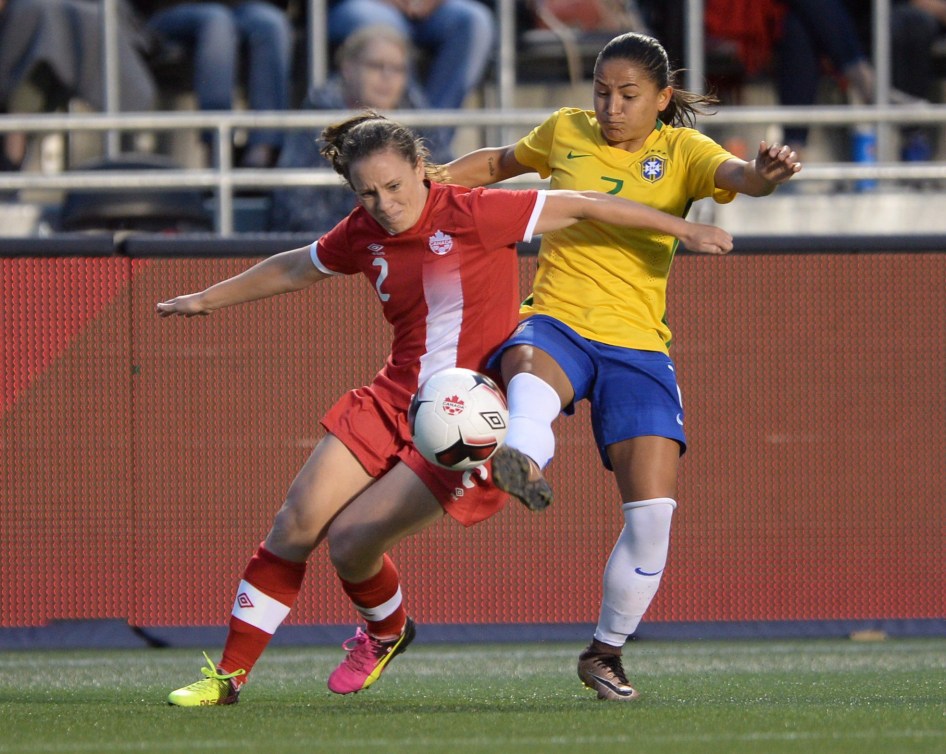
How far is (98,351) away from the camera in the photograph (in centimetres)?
821

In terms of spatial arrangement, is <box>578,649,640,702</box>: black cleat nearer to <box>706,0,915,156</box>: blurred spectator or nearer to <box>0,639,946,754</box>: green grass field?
<box>0,639,946,754</box>: green grass field

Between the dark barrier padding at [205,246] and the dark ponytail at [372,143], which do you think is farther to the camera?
the dark barrier padding at [205,246]

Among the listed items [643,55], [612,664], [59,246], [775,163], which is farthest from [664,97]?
[59,246]

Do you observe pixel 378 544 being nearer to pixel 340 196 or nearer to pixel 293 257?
pixel 293 257

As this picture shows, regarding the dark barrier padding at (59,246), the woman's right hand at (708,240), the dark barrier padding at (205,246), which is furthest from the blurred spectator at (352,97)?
the woman's right hand at (708,240)

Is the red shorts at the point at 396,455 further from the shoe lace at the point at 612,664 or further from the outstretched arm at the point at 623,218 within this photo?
the outstretched arm at the point at 623,218

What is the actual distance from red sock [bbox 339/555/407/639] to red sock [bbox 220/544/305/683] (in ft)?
0.76

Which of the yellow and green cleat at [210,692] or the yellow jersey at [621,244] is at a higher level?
the yellow jersey at [621,244]

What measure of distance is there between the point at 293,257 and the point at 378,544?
101cm

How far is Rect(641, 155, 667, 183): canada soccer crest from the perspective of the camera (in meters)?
5.57

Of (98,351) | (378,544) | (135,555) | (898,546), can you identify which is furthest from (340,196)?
(378,544)

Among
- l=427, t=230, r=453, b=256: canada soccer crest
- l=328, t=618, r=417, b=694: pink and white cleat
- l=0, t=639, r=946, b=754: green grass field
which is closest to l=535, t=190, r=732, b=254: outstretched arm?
l=427, t=230, r=453, b=256: canada soccer crest

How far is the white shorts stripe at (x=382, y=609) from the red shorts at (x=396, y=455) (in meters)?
0.48

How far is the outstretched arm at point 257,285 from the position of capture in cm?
559
